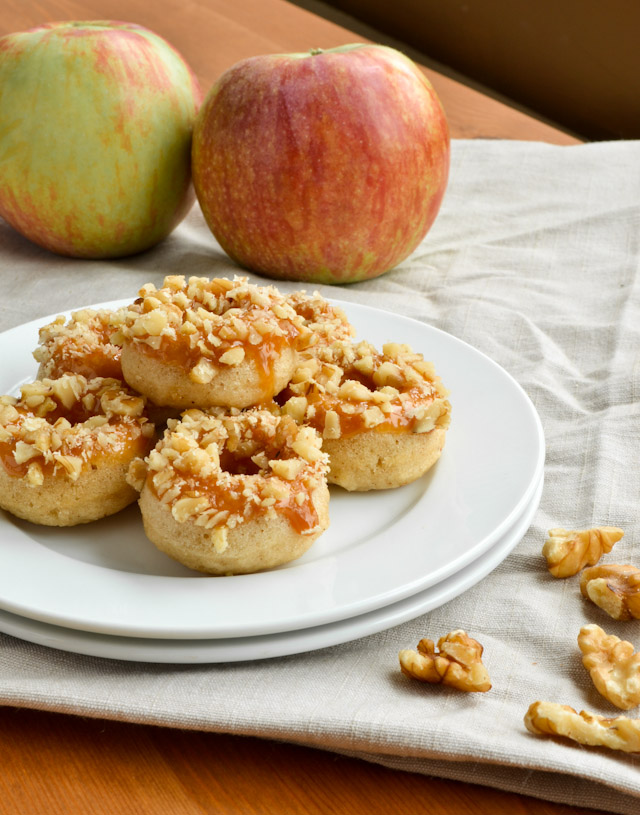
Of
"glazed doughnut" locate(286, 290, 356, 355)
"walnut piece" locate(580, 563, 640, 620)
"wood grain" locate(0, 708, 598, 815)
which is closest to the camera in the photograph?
"wood grain" locate(0, 708, 598, 815)

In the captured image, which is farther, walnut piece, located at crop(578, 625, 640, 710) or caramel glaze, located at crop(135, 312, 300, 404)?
caramel glaze, located at crop(135, 312, 300, 404)

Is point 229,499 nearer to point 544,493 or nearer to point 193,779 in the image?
point 193,779

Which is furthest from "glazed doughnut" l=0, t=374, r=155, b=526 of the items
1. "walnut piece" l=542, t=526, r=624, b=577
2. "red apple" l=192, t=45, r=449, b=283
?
"red apple" l=192, t=45, r=449, b=283

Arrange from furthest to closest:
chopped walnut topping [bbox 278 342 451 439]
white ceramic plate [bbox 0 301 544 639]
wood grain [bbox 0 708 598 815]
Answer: chopped walnut topping [bbox 278 342 451 439]
white ceramic plate [bbox 0 301 544 639]
wood grain [bbox 0 708 598 815]

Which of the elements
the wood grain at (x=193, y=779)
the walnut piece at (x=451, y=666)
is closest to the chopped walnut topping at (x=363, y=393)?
the walnut piece at (x=451, y=666)

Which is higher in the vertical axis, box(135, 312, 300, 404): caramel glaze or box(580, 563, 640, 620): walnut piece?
box(135, 312, 300, 404): caramel glaze

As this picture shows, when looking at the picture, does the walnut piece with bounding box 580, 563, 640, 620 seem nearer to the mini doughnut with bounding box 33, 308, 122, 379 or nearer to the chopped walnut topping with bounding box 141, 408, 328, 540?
the chopped walnut topping with bounding box 141, 408, 328, 540

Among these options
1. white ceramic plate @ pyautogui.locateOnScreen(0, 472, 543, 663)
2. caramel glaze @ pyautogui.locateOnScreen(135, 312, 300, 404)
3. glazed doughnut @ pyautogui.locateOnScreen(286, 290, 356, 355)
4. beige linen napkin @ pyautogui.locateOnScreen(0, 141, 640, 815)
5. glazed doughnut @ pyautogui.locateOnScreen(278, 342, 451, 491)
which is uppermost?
caramel glaze @ pyautogui.locateOnScreen(135, 312, 300, 404)

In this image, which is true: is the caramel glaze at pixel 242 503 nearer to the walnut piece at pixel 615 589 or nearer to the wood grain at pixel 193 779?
the wood grain at pixel 193 779
